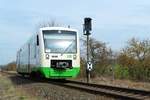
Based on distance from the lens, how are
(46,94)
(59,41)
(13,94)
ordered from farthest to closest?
(59,41) → (13,94) → (46,94)

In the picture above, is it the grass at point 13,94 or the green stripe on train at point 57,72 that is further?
the green stripe on train at point 57,72

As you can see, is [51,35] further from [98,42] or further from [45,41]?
[98,42]

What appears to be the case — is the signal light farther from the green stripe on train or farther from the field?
the field

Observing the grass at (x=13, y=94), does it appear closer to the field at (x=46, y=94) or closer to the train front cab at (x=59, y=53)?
the field at (x=46, y=94)

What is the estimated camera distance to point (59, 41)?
27.5m

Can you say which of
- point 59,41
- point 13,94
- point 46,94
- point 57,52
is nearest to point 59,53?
point 57,52

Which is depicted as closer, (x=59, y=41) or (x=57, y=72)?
(x=57, y=72)

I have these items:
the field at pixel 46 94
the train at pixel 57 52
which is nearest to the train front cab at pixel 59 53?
the train at pixel 57 52

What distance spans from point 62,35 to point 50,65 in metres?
2.16

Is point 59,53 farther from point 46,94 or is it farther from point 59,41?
point 46,94

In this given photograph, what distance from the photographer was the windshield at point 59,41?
27266mm

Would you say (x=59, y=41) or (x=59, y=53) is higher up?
(x=59, y=41)

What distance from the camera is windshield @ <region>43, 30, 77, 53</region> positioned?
27.3 m

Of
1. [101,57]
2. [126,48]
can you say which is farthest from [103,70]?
[126,48]
